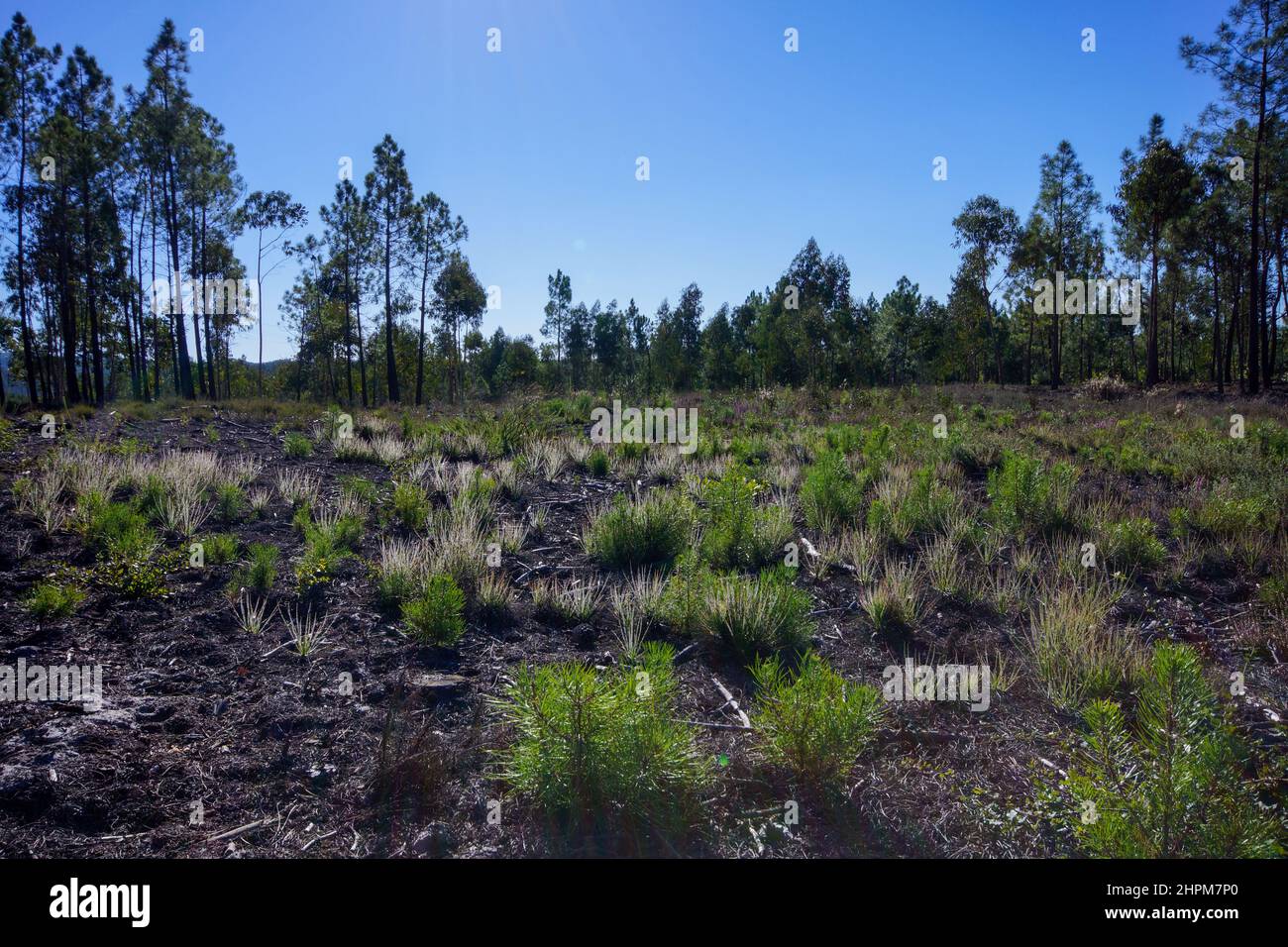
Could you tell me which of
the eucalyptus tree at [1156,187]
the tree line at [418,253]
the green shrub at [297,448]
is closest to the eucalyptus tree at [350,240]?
the tree line at [418,253]

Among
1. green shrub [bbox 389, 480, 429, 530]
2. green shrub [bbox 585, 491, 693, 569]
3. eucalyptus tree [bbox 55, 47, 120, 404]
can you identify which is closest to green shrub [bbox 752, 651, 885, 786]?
green shrub [bbox 585, 491, 693, 569]

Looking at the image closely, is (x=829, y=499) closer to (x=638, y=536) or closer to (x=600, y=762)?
(x=638, y=536)

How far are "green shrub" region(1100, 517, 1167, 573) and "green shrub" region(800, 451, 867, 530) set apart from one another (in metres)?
2.10

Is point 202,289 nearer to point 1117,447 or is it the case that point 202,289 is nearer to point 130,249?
point 130,249

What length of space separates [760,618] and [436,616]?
194 cm

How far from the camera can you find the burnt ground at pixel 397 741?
93.2 inches

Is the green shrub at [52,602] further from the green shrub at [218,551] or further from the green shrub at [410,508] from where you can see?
the green shrub at [410,508]

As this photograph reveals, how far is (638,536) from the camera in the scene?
18.7 ft

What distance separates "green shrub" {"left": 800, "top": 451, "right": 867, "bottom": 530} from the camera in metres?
6.61

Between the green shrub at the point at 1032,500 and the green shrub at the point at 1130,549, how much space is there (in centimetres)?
56

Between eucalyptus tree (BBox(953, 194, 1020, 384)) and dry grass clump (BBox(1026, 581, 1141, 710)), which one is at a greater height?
eucalyptus tree (BBox(953, 194, 1020, 384))

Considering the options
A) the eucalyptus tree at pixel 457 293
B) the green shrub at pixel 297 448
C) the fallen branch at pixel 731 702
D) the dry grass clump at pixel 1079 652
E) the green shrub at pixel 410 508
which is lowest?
the fallen branch at pixel 731 702

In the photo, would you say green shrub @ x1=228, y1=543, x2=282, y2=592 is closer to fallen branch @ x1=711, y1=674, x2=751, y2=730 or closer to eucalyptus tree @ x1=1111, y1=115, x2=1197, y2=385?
fallen branch @ x1=711, y1=674, x2=751, y2=730
